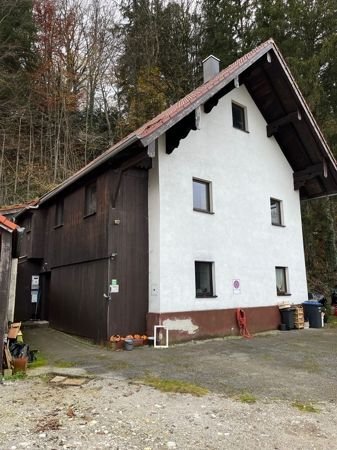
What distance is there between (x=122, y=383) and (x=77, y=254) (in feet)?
19.6

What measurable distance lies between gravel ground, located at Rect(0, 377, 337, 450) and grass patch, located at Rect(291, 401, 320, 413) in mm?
63

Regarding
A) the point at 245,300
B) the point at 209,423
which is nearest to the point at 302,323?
the point at 245,300

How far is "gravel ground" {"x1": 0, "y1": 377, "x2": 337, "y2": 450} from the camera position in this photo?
378 centimetres

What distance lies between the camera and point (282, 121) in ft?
44.4

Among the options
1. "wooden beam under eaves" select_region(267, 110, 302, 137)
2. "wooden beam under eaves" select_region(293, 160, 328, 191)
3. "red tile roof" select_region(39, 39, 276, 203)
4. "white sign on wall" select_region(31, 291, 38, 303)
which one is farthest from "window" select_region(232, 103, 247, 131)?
"white sign on wall" select_region(31, 291, 38, 303)

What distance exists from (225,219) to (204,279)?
2.04 metres

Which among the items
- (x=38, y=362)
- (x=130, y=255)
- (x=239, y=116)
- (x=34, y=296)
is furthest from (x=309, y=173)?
(x=34, y=296)

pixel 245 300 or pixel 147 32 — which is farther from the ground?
pixel 147 32

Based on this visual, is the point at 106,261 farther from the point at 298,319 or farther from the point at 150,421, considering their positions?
the point at 298,319

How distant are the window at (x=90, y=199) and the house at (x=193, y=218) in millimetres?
35

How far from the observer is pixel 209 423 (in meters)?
→ 4.30

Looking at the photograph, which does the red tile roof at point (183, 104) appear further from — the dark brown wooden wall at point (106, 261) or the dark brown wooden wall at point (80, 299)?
the dark brown wooden wall at point (80, 299)

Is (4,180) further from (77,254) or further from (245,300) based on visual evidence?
(245,300)

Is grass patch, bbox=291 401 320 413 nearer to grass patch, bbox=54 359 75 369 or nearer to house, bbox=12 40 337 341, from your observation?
grass patch, bbox=54 359 75 369
